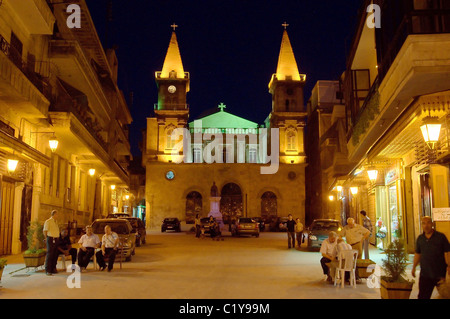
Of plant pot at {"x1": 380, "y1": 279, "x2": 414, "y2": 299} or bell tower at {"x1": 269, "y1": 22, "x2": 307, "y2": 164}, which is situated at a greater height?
bell tower at {"x1": 269, "y1": 22, "x2": 307, "y2": 164}

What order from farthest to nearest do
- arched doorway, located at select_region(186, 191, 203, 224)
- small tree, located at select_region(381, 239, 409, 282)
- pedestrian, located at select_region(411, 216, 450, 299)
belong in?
arched doorway, located at select_region(186, 191, 203, 224)
small tree, located at select_region(381, 239, 409, 282)
pedestrian, located at select_region(411, 216, 450, 299)

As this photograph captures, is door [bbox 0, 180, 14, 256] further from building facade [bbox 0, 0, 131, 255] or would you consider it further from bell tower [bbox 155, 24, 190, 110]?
bell tower [bbox 155, 24, 190, 110]

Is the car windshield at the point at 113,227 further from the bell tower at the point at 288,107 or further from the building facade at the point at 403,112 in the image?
the bell tower at the point at 288,107

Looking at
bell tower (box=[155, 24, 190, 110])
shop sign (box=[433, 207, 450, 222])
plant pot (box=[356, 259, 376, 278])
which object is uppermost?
bell tower (box=[155, 24, 190, 110])

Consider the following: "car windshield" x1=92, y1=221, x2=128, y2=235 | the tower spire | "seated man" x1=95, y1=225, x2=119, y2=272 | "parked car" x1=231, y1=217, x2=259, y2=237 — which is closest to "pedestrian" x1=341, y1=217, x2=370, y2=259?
"seated man" x1=95, y1=225, x2=119, y2=272

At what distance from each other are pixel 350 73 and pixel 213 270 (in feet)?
43.1

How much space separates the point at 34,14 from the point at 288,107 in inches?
1807

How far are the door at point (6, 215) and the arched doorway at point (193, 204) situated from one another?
3891 centimetres

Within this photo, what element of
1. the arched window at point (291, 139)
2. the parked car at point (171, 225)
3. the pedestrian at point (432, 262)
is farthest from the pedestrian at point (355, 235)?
the arched window at point (291, 139)

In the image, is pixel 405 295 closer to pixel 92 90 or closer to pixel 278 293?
pixel 278 293

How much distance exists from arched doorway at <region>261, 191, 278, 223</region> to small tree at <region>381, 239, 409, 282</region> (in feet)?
159

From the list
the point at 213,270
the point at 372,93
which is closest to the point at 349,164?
the point at 372,93

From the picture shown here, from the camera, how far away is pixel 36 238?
1358 cm

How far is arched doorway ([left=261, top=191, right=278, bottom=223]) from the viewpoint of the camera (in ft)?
187
